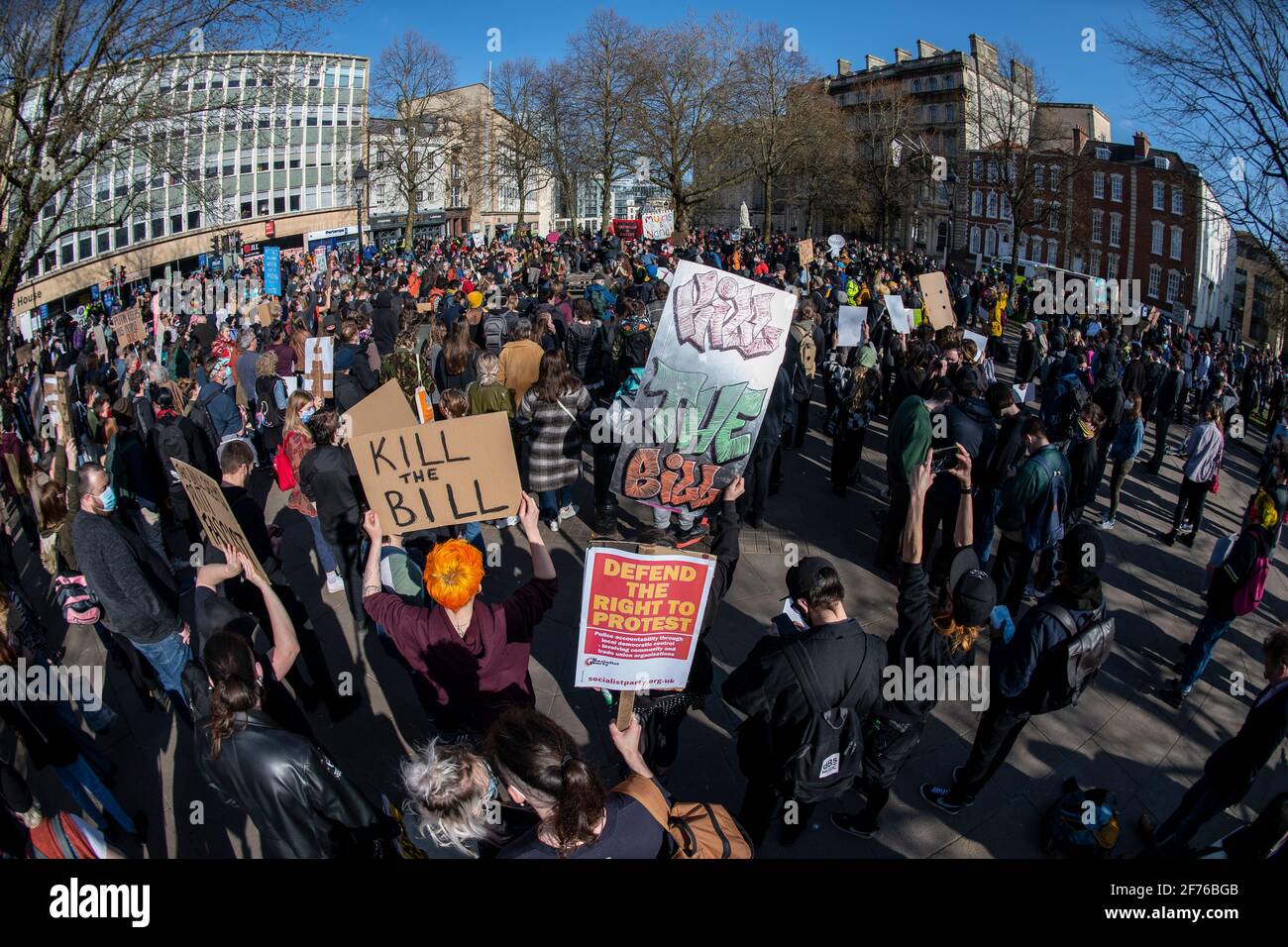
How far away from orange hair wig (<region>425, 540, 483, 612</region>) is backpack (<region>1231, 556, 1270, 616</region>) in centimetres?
524

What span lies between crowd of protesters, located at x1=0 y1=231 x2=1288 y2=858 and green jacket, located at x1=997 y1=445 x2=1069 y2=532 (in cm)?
2

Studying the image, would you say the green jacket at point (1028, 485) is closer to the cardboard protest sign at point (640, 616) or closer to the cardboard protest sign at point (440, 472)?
the cardboard protest sign at point (640, 616)

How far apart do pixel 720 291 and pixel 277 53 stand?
266 inches

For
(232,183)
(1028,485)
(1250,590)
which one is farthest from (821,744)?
(232,183)

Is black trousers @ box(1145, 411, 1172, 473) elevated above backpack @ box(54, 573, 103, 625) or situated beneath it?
elevated above

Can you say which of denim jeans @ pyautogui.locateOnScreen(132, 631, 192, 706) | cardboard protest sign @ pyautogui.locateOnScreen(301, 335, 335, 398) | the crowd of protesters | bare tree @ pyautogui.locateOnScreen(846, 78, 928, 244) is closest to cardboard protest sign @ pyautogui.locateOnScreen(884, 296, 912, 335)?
the crowd of protesters

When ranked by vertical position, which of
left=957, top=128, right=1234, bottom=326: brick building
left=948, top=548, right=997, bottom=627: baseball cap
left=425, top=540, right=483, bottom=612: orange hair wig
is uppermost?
left=957, top=128, right=1234, bottom=326: brick building

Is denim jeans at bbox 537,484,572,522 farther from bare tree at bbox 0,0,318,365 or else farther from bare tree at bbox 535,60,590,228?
bare tree at bbox 535,60,590,228

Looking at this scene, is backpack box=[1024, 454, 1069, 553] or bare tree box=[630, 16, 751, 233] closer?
backpack box=[1024, 454, 1069, 553]

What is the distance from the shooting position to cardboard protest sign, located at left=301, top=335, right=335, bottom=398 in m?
9.91

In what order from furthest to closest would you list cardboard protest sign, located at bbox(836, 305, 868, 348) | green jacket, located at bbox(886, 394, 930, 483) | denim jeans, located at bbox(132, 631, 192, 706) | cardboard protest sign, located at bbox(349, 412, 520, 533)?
cardboard protest sign, located at bbox(836, 305, 868, 348) → green jacket, located at bbox(886, 394, 930, 483) → denim jeans, located at bbox(132, 631, 192, 706) → cardboard protest sign, located at bbox(349, 412, 520, 533)

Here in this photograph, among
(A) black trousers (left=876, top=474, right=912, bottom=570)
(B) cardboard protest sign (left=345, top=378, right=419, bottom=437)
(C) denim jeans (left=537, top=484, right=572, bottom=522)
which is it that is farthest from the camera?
(C) denim jeans (left=537, top=484, right=572, bottom=522)

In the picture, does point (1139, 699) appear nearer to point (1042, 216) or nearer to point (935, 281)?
point (935, 281)
